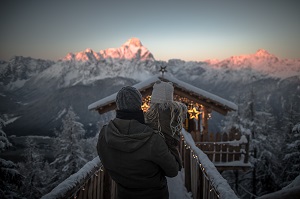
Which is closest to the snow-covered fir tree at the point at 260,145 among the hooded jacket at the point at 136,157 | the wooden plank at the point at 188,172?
the wooden plank at the point at 188,172

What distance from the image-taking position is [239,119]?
27375 mm

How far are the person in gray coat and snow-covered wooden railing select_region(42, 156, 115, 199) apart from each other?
73 centimetres

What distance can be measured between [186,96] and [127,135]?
13.0 m

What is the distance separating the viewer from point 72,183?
311 cm

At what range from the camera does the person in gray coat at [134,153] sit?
2.34m

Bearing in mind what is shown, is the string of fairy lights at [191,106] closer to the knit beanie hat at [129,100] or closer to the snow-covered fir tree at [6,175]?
the snow-covered fir tree at [6,175]

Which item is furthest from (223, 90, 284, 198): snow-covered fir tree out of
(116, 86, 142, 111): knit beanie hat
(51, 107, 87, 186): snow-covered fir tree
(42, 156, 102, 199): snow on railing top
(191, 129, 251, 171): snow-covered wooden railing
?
(116, 86, 142, 111): knit beanie hat

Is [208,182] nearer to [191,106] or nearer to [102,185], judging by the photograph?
[102,185]

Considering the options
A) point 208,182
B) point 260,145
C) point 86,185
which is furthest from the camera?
point 260,145

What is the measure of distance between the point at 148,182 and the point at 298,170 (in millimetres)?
21161

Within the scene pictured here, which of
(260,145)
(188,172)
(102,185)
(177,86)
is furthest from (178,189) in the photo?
(260,145)

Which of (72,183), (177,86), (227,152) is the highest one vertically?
(177,86)

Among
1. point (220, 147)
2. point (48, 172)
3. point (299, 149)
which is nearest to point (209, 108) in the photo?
point (220, 147)

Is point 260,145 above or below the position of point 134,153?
below
